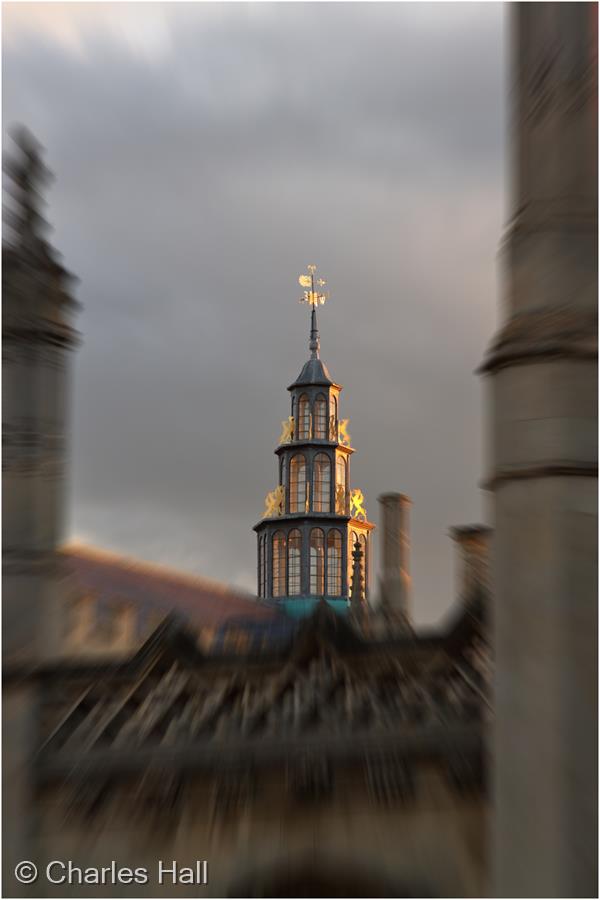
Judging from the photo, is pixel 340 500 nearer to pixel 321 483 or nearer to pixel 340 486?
pixel 340 486

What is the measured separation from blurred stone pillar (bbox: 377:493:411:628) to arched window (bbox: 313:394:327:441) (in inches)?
635

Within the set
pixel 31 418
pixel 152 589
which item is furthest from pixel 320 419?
pixel 31 418

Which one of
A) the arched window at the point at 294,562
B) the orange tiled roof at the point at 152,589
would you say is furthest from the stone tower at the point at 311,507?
the orange tiled roof at the point at 152,589

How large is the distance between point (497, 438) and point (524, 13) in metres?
2.17

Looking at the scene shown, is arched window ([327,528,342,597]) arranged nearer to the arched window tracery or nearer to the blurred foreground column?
the arched window tracery

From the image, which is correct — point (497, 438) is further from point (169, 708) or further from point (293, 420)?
point (293, 420)

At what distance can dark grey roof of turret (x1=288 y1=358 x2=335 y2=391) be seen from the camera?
2654cm

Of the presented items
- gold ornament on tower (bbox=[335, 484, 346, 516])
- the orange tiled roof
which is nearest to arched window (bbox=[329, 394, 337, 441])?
gold ornament on tower (bbox=[335, 484, 346, 516])

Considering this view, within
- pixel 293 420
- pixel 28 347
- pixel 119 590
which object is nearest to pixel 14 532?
pixel 28 347

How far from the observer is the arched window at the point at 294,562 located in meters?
27.9

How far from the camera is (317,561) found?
1112 inches

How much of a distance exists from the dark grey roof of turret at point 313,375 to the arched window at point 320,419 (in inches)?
21.6

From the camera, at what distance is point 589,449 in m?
4.48

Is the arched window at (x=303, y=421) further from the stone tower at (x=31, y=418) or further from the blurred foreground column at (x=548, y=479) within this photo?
the blurred foreground column at (x=548, y=479)
